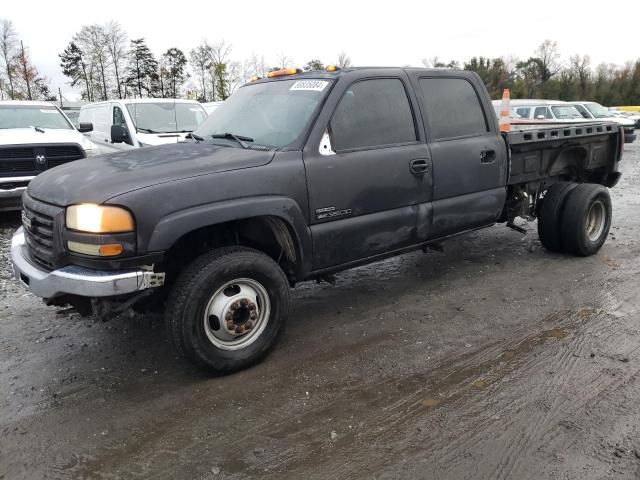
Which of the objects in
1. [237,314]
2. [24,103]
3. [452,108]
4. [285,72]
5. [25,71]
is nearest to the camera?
[237,314]

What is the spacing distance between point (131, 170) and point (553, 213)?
180 inches

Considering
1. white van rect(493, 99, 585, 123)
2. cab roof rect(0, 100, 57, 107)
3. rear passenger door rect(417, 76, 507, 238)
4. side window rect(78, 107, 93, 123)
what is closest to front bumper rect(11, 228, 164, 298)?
rear passenger door rect(417, 76, 507, 238)

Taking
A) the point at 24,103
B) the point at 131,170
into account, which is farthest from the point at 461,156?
the point at 24,103

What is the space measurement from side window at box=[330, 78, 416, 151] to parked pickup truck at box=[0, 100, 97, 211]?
560cm

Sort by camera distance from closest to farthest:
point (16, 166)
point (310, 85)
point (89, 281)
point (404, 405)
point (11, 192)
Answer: point (89, 281) → point (404, 405) → point (310, 85) → point (11, 192) → point (16, 166)

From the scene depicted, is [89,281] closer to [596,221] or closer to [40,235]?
[40,235]

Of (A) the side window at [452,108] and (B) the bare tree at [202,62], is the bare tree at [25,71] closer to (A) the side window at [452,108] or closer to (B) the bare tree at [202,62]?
(B) the bare tree at [202,62]

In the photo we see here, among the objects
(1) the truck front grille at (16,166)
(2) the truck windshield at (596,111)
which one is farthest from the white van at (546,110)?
(1) the truck front grille at (16,166)

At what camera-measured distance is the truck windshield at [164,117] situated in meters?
9.46

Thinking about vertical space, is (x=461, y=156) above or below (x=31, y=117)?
below

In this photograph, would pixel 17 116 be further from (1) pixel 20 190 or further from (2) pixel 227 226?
(2) pixel 227 226

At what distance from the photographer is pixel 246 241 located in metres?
3.88

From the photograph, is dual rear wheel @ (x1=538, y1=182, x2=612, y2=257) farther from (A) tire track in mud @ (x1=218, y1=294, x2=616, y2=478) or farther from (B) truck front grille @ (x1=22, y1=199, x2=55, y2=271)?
(B) truck front grille @ (x1=22, y1=199, x2=55, y2=271)

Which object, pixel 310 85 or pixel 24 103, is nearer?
pixel 310 85
